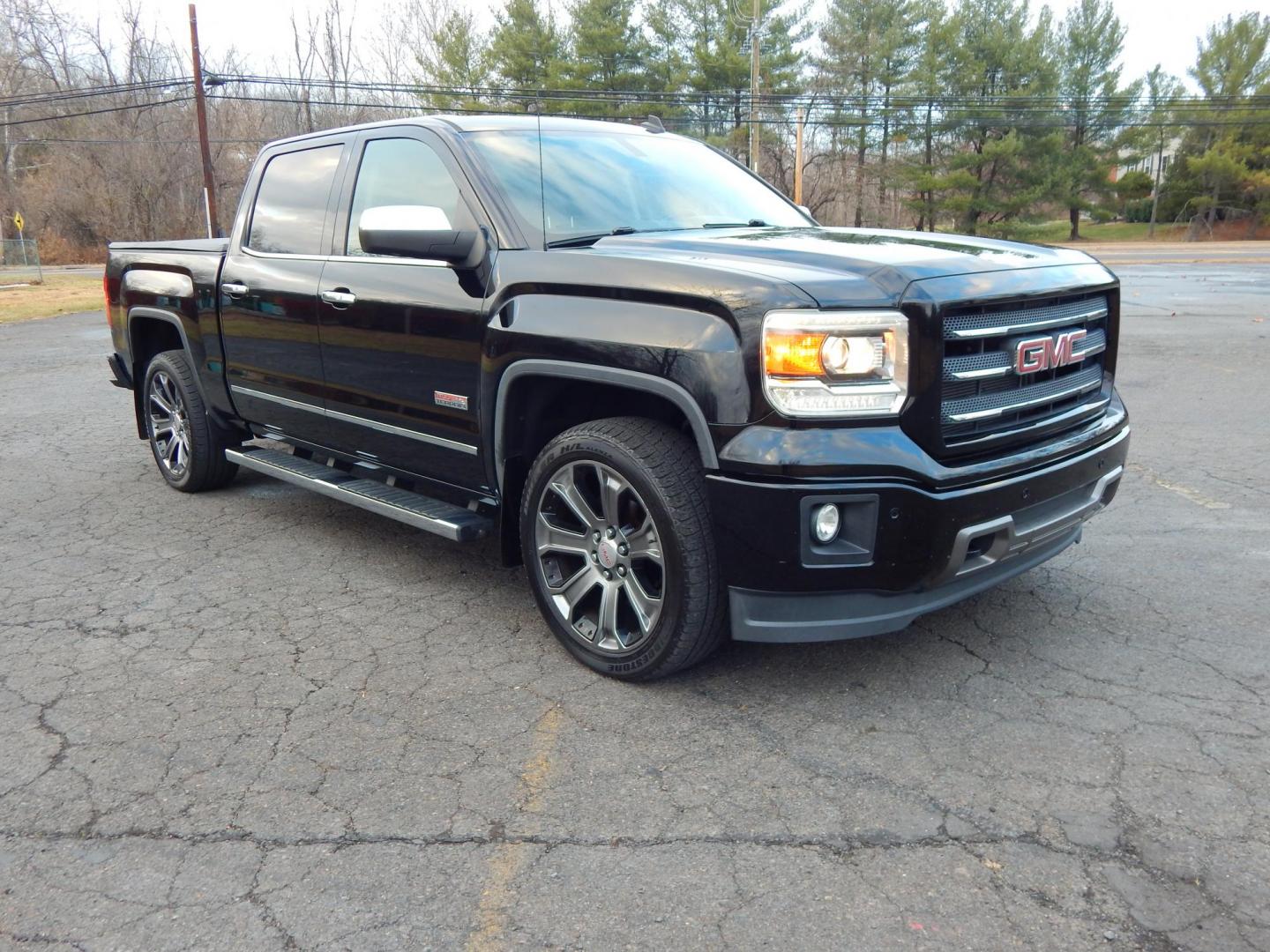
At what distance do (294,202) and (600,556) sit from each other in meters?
2.71

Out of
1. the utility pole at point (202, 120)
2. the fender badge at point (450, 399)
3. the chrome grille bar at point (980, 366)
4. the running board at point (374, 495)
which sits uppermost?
the utility pole at point (202, 120)

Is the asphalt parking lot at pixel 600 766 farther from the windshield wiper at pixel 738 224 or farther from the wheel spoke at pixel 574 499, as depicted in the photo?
the windshield wiper at pixel 738 224

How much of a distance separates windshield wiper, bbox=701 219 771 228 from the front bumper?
64.4 inches

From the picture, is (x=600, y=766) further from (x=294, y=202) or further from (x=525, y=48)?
(x=525, y=48)

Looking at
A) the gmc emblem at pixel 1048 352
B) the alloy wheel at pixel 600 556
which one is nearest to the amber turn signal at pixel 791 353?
the alloy wheel at pixel 600 556

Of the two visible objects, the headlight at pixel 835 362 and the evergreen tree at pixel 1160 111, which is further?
the evergreen tree at pixel 1160 111

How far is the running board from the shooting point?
13.3 ft

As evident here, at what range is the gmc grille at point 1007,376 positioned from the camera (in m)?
3.10

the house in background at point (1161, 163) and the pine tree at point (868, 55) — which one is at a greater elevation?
the pine tree at point (868, 55)

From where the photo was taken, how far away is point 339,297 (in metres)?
4.45

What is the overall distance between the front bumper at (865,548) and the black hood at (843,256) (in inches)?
23.2

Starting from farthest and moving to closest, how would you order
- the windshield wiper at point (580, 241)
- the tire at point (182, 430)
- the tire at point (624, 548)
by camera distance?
the tire at point (182, 430)
the windshield wiper at point (580, 241)
the tire at point (624, 548)

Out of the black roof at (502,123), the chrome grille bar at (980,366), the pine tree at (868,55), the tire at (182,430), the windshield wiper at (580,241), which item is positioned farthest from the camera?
the pine tree at (868,55)

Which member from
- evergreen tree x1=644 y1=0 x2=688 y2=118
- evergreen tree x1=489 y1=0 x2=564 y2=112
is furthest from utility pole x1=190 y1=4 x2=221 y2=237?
evergreen tree x1=644 y1=0 x2=688 y2=118
